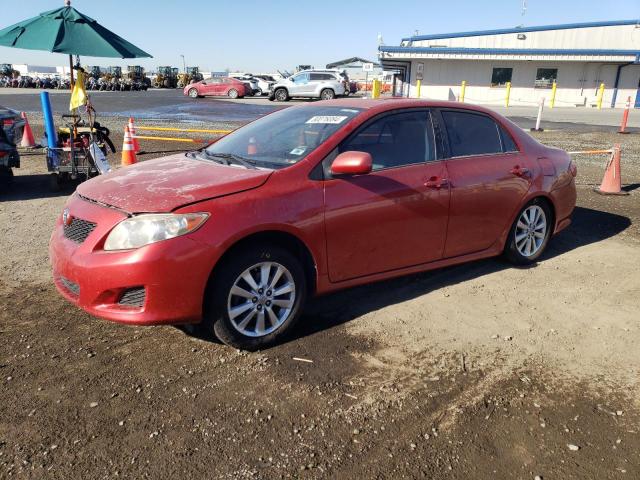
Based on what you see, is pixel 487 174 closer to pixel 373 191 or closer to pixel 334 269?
pixel 373 191

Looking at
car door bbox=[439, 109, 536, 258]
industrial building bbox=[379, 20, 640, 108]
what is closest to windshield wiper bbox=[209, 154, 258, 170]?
car door bbox=[439, 109, 536, 258]

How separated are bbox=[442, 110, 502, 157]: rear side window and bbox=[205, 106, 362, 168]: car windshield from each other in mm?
930

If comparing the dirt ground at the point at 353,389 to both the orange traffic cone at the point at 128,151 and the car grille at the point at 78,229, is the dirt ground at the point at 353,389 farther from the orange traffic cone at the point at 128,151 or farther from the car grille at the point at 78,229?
the orange traffic cone at the point at 128,151

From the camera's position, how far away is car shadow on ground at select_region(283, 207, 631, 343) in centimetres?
406

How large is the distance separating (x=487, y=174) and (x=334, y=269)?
178 centimetres

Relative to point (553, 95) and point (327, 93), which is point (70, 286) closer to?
point (327, 93)

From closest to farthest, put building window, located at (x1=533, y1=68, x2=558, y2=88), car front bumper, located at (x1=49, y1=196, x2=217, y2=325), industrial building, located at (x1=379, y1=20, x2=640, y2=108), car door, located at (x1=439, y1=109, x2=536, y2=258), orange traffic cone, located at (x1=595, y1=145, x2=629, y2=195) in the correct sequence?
car front bumper, located at (x1=49, y1=196, x2=217, y2=325) → car door, located at (x1=439, y1=109, x2=536, y2=258) → orange traffic cone, located at (x1=595, y1=145, x2=629, y2=195) → industrial building, located at (x1=379, y1=20, x2=640, y2=108) → building window, located at (x1=533, y1=68, x2=558, y2=88)

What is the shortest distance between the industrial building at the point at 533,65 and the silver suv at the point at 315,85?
4.26 meters

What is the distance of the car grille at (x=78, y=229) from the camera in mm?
3420

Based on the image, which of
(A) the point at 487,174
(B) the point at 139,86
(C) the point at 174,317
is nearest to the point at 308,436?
A: (C) the point at 174,317

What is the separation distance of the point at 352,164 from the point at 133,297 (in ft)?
5.44

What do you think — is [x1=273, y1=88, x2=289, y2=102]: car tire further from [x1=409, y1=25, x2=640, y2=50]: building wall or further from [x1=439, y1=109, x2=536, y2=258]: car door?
[x1=439, y1=109, x2=536, y2=258]: car door

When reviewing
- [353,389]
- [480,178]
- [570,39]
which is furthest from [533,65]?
[353,389]

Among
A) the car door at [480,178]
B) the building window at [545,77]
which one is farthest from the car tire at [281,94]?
the car door at [480,178]
